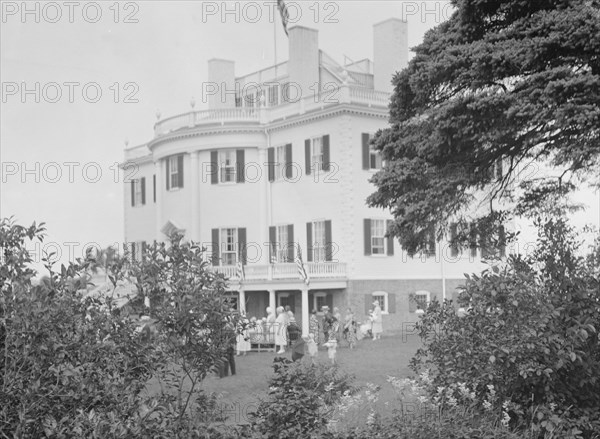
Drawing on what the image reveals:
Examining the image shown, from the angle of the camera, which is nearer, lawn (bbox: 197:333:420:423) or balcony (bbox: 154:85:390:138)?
lawn (bbox: 197:333:420:423)

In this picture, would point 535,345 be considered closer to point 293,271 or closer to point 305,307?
point 305,307

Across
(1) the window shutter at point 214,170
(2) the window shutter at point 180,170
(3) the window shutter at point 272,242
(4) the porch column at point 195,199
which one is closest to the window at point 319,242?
(3) the window shutter at point 272,242

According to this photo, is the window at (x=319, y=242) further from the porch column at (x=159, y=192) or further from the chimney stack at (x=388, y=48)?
the porch column at (x=159, y=192)

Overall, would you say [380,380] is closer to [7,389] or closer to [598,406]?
[598,406]

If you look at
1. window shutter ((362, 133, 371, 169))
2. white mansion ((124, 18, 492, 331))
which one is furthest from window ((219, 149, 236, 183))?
window shutter ((362, 133, 371, 169))

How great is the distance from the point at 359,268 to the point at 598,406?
24509 millimetres

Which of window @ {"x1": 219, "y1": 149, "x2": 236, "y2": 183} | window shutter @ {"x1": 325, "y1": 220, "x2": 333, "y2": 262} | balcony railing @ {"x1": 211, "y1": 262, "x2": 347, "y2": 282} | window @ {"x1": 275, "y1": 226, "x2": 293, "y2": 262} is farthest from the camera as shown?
window @ {"x1": 219, "y1": 149, "x2": 236, "y2": 183}

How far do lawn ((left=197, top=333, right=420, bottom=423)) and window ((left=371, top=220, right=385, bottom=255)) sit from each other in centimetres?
409

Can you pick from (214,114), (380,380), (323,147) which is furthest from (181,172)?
(380,380)

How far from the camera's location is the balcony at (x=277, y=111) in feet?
112

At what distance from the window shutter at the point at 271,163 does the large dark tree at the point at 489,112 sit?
17649 mm

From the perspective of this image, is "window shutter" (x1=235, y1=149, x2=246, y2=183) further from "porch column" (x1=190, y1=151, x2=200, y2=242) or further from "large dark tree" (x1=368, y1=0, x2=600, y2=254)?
"large dark tree" (x1=368, y1=0, x2=600, y2=254)

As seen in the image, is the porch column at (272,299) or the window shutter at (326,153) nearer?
the porch column at (272,299)

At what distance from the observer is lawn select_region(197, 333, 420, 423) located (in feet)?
54.9
